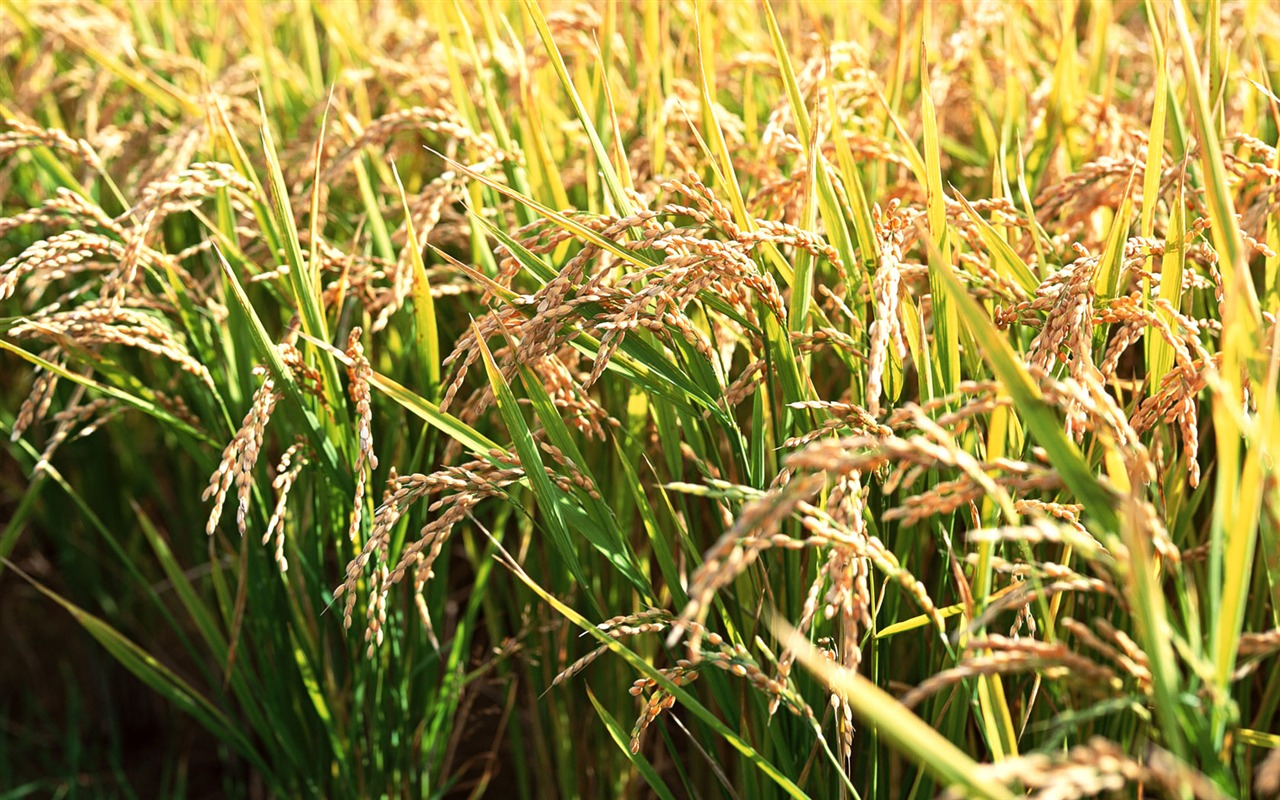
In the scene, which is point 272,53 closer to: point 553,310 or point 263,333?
point 263,333

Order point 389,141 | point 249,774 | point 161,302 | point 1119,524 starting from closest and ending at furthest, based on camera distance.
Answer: point 1119,524 < point 161,302 < point 389,141 < point 249,774

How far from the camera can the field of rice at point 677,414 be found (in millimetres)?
907

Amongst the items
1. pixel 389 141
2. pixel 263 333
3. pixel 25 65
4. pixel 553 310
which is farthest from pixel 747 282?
pixel 25 65

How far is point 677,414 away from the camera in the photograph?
140 centimetres

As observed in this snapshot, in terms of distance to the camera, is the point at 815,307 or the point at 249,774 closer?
the point at 815,307

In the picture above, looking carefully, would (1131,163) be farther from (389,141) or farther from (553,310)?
(389,141)

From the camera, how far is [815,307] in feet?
4.21

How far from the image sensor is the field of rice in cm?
91

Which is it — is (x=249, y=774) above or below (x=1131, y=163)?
below

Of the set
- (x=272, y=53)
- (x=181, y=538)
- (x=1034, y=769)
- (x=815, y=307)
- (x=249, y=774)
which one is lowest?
(x=249, y=774)

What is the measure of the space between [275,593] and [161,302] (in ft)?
1.58

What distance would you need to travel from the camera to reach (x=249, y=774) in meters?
2.39

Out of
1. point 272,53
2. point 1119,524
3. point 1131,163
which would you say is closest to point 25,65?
point 272,53

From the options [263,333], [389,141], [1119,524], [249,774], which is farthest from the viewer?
[249,774]
